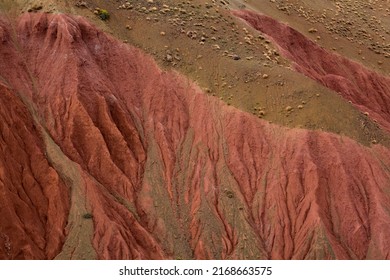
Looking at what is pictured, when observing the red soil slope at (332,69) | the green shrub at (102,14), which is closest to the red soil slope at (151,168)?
the green shrub at (102,14)

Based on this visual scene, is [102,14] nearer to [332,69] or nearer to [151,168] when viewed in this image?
[151,168]

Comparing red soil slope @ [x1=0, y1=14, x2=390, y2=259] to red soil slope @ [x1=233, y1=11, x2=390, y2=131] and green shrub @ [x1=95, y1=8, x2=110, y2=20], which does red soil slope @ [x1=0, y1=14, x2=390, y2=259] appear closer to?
green shrub @ [x1=95, y1=8, x2=110, y2=20]

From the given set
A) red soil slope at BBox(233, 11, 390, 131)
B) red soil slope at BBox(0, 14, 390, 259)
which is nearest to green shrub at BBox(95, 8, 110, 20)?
red soil slope at BBox(0, 14, 390, 259)

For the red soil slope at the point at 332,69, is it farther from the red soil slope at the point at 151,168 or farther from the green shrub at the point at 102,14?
the green shrub at the point at 102,14

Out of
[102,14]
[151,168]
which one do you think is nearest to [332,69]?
[102,14]

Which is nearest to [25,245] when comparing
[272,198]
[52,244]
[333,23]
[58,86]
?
[52,244]

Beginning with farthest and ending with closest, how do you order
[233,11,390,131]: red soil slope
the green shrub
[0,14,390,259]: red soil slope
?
[233,11,390,131]: red soil slope < the green shrub < [0,14,390,259]: red soil slope
